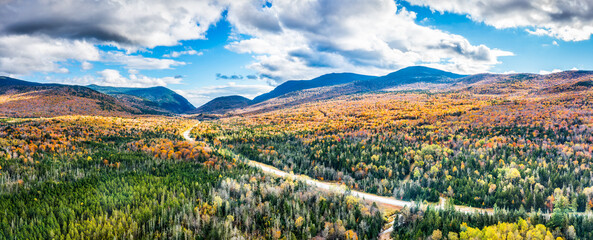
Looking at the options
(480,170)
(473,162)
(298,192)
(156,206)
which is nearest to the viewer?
(156,206)

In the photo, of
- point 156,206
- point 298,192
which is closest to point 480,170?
point 298,192

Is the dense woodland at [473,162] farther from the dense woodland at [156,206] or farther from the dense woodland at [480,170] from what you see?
the dense woodland at [156,206]

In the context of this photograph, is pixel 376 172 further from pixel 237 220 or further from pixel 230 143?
pixel 230 143

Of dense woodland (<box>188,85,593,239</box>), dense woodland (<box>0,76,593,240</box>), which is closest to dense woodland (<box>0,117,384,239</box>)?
dense woodland (<box>0,76,593,240</box>)

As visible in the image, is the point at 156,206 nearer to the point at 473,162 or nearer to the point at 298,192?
the point at 298,192

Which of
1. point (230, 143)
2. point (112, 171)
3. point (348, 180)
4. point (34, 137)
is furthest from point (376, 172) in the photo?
point (34, 137)

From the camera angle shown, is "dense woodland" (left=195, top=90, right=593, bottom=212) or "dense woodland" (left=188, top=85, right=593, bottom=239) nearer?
"dense woodland" (left=188, top=85, right=593, bottom=239)

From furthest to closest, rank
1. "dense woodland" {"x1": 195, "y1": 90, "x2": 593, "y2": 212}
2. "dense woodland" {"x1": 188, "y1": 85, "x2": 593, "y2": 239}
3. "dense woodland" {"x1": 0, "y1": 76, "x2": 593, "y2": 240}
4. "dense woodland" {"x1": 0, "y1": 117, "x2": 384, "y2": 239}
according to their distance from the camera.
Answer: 1. "dense woodland" {"x1": 195, "y1": 90, "x2": 593, "y2": 212}
2. "dense woodland" {"x1": 188, "y1": 85, "x2": 593, "y2": 239}
3. "dense woodland" {"x1": 0, "y1": 76, "x2": 593, "y2": 240}
4. "dense woodland" {"x1": 0, "y1": 117, "x2": 384, "y2": 239}

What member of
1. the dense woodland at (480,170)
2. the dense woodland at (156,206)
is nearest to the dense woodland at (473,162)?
the dense woodland at (480,170)

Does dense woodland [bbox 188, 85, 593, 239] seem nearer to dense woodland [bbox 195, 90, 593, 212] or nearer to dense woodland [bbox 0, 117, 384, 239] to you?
dense woodland [bbox 195, 90, 593, 212]

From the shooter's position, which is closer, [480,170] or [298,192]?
[298,192]

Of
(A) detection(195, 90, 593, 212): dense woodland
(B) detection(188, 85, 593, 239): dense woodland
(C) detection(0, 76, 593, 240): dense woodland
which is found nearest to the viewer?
(C) detection(0, 76, 593, 240): dense woodland
